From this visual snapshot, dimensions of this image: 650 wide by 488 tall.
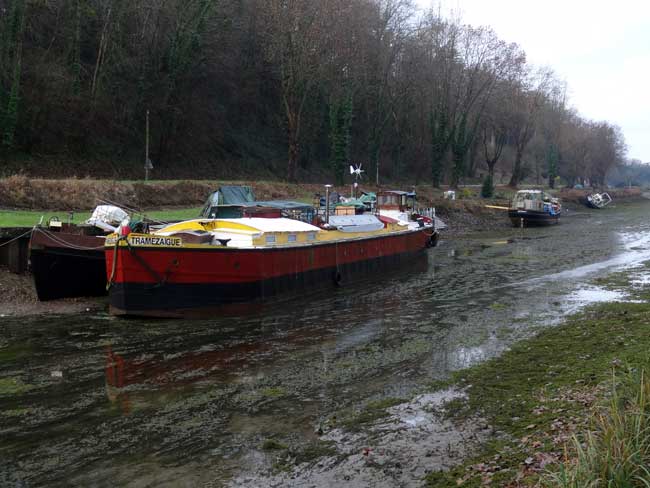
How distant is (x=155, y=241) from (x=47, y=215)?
9960 mm

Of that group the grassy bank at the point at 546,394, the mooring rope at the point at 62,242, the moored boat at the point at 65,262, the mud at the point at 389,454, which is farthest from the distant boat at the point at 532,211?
the mud at the point at 389,454

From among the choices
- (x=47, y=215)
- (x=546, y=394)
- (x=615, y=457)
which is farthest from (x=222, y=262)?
(x=615, y=457)

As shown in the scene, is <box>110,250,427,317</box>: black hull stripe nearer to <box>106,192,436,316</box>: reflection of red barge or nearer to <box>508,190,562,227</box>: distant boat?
<box>106,192,436,316</box>: reflection of red barge

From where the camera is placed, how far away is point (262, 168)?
59.0 metres

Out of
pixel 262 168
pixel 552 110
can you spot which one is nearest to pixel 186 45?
pixel 262 168

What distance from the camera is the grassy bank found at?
6.73m

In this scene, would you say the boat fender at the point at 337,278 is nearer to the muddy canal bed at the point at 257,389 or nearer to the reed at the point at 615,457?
the muddy canal bed at the point at 257,389

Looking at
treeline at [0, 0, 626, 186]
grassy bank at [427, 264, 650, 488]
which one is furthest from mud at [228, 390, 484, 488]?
treeline at [0, 0, 626, 186]

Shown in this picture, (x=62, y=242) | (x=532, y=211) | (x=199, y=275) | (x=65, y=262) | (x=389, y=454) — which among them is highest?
(x=62, y=242)

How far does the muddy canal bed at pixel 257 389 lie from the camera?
313 inches

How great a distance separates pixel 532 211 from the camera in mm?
53594

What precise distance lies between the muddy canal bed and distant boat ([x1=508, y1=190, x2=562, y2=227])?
108 feet

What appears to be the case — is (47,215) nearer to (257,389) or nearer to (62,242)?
(62,242)

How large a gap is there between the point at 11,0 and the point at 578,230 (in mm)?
43655
